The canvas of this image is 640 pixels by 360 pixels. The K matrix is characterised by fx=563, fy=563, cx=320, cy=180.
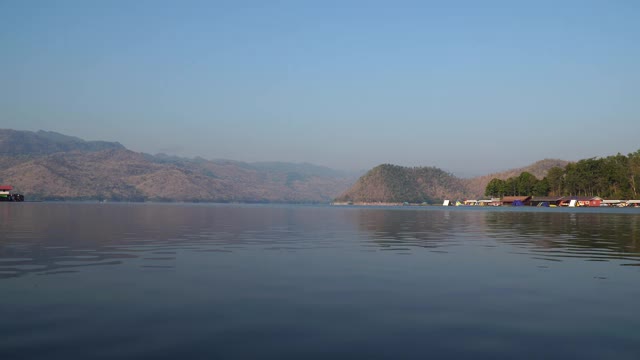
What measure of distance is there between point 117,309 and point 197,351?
657 cm

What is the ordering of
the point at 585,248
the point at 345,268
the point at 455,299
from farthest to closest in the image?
the point at 585,248 → the point at 345,268 → the point at 455,299

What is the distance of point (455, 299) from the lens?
71.3 feet

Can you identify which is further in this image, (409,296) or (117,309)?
(409,296)

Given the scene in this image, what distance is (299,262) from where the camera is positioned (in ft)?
113

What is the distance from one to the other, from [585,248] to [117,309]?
38.7 metres

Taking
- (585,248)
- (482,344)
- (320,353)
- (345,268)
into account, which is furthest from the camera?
(585,248)

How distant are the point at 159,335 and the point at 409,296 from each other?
1054 centimetres

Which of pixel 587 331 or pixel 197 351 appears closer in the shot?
pixel 197 351

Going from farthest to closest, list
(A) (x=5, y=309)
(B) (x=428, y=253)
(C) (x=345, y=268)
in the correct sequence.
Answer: (B) (x=428, y=253) < (C) (x=345, y=268) < (A) (x=5, y=309)

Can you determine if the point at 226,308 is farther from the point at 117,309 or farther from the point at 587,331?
the point at 587,331

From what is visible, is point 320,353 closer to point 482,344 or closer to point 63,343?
point 482,344

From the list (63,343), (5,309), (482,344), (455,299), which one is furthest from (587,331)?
(5,309)

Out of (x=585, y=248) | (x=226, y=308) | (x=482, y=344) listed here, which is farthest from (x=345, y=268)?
(x=585, y=248)

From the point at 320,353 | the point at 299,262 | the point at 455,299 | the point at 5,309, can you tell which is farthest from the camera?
the point at 299,262
